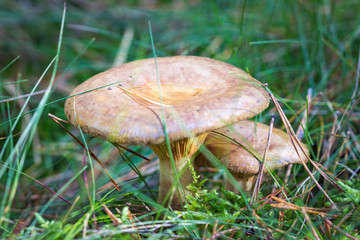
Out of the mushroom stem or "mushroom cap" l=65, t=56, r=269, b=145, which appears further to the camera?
the mushroom stem

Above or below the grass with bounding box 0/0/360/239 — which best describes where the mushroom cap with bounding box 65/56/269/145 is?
above

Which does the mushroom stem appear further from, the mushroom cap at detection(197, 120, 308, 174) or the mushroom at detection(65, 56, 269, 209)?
the mushroom cap at detection(197, 120, 308, 174)

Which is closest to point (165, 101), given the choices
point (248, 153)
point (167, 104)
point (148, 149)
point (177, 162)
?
point (167, 104)

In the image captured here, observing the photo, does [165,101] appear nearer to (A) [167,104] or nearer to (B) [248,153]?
(A) [167,104]

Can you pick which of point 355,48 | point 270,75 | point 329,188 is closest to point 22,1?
point 270,75

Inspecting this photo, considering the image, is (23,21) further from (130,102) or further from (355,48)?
(355,48)

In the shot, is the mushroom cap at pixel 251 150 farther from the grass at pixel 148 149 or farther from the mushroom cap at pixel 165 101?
the mushroom cap at pixel 165 101

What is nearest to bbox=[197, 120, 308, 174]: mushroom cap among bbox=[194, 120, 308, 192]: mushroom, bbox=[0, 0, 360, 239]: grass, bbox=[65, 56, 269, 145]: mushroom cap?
bbox=[194, 120, 308, 192]: mushroom
